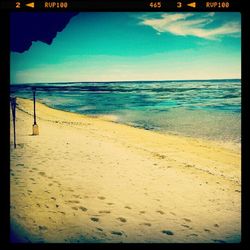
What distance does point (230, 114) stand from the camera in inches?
402

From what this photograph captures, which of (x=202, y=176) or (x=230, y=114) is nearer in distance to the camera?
(x=202, y=176)

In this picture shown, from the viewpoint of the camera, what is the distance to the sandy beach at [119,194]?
9.59ft

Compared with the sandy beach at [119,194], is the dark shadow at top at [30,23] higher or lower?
higher

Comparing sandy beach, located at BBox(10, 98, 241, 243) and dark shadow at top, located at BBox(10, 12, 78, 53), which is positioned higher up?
dark shadow at top, located at BBox(10, 12, 78, 53)

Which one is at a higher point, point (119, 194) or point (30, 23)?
point (30, 23)

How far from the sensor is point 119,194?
3.73 metres

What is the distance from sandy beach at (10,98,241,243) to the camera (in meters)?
2.92

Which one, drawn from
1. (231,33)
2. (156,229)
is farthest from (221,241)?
(231,33)

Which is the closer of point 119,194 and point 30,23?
point 30,23
